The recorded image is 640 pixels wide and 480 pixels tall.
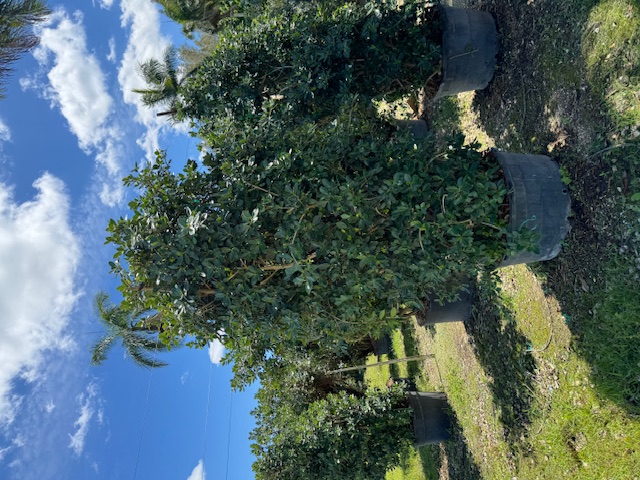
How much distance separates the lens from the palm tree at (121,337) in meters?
13.9

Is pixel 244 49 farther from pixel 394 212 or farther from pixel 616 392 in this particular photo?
Result: pixel 616 392

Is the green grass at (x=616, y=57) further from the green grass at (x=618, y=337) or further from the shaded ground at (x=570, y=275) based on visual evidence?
the green grass at (x=618, y=337)

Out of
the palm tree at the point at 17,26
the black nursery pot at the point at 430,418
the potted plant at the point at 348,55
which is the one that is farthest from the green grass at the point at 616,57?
the palm tree at the point at 17,26

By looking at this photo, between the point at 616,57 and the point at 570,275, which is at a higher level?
the point at 616,57

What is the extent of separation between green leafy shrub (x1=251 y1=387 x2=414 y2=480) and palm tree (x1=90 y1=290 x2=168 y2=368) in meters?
6.63

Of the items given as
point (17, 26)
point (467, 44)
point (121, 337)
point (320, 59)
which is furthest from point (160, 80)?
point (467, 44)

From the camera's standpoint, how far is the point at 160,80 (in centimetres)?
1612

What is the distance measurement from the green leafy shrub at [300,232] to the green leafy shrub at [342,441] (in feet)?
15.0

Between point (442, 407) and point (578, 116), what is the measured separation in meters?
6.37

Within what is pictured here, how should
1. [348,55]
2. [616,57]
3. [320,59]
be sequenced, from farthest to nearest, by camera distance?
[320,59] < [348,55] < [616,57]

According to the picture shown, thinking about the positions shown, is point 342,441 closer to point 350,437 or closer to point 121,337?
point 350,437

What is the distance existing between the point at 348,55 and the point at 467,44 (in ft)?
6.00

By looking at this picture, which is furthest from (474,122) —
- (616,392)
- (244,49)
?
(616,392)

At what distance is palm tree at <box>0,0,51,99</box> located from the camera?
791 centimetres
